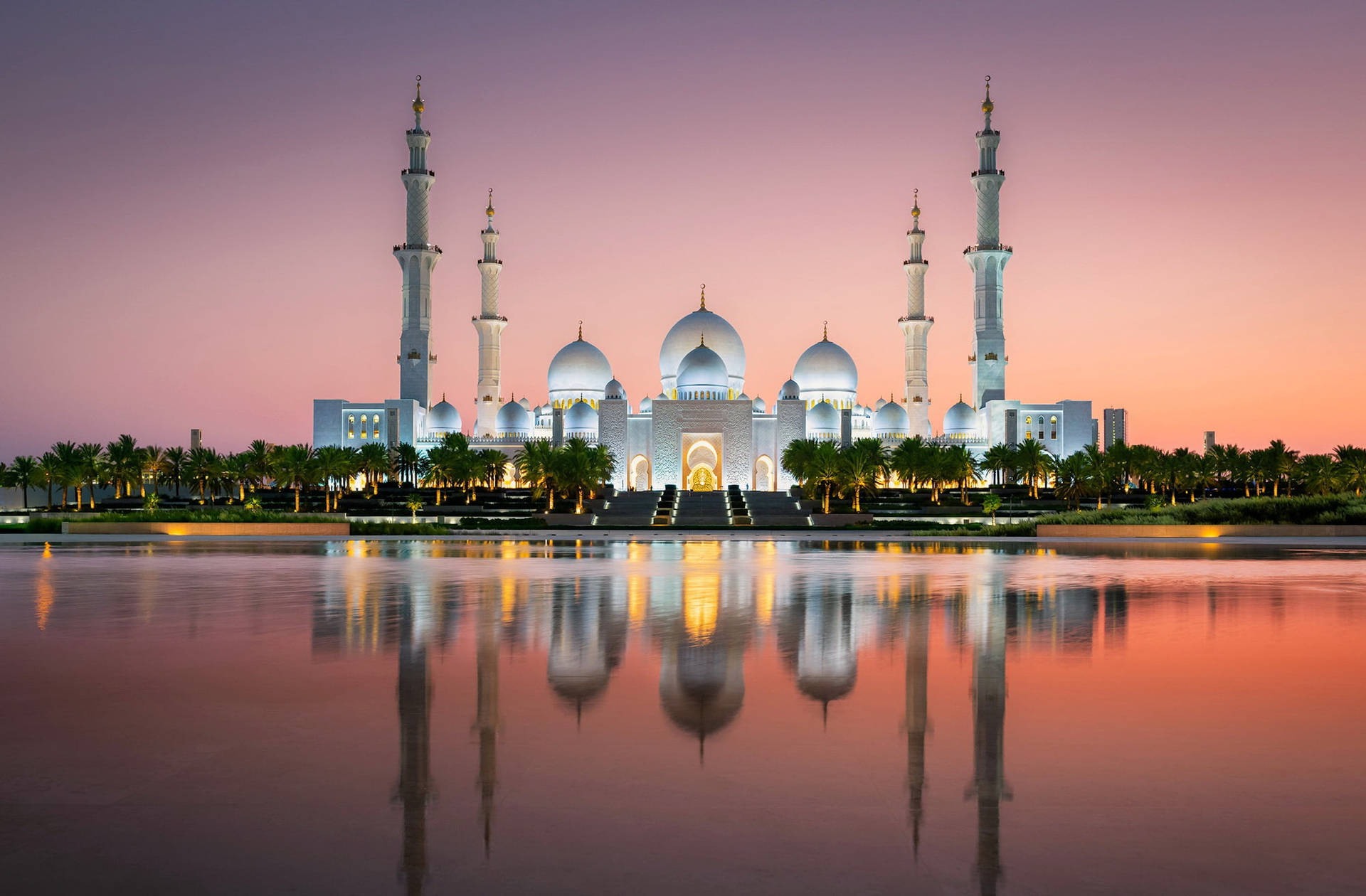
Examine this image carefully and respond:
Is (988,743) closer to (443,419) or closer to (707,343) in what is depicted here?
(707,343)

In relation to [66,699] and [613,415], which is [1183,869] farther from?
[613,415]

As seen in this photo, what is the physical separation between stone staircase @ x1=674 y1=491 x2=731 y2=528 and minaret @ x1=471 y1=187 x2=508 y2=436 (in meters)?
22.9

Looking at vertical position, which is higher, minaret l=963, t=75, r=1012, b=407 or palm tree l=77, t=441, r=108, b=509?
minaret l=963, t=75, r=1012, b=407

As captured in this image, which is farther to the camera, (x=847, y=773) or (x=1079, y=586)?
(x=1079, y=586)

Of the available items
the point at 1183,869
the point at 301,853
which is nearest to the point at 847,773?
the point at 1183,869

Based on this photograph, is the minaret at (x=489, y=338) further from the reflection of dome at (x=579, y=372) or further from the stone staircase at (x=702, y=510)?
the stone staircase at (x=702, y=510)

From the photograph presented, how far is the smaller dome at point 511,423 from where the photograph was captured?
3110 inches

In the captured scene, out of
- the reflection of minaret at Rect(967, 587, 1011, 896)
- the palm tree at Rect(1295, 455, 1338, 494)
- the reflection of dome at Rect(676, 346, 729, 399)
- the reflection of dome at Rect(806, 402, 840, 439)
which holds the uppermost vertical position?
the reflection of dome at Rect(676, 346, 729, 399)

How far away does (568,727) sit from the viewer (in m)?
7.09

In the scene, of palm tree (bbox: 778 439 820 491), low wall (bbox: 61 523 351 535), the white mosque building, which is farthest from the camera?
the white mosque building

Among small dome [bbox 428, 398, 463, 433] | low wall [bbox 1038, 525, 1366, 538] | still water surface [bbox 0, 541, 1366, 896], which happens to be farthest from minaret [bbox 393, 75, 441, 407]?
still water surface [bbox 0, 541, 1366, 896]

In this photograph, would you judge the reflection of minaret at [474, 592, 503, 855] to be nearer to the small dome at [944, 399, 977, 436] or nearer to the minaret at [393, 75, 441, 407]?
the minaret at [393, 75, 441, 407]

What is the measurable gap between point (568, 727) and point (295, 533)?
3059 centimetres

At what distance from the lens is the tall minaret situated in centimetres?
7888
